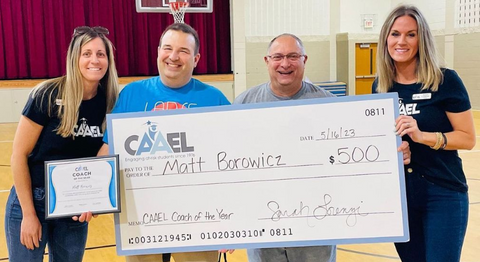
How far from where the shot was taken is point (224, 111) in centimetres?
204

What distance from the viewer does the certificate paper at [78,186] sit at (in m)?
1.96

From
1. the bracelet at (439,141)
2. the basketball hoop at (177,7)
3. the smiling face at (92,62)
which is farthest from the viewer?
the basketball hoop at (177,7)

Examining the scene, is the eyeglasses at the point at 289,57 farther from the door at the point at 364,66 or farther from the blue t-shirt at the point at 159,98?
the door at the point at 364,66

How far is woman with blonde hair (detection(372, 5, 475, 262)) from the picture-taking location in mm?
1984

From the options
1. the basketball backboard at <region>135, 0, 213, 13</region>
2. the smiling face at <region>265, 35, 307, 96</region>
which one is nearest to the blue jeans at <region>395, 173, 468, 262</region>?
the smiling face at <region>265, 35, 307, 96</region>

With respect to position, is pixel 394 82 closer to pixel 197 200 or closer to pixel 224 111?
pixel 224 111

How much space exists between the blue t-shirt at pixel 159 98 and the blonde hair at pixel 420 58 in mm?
777

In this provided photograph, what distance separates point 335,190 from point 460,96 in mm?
662

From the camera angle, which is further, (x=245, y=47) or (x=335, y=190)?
(x=245, y=47)

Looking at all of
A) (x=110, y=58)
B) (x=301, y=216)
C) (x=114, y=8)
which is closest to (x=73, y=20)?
(x=114, y=8)

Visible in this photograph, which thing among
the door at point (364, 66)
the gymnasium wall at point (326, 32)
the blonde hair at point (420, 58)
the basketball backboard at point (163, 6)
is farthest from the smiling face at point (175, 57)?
the door at point (364, 66)
